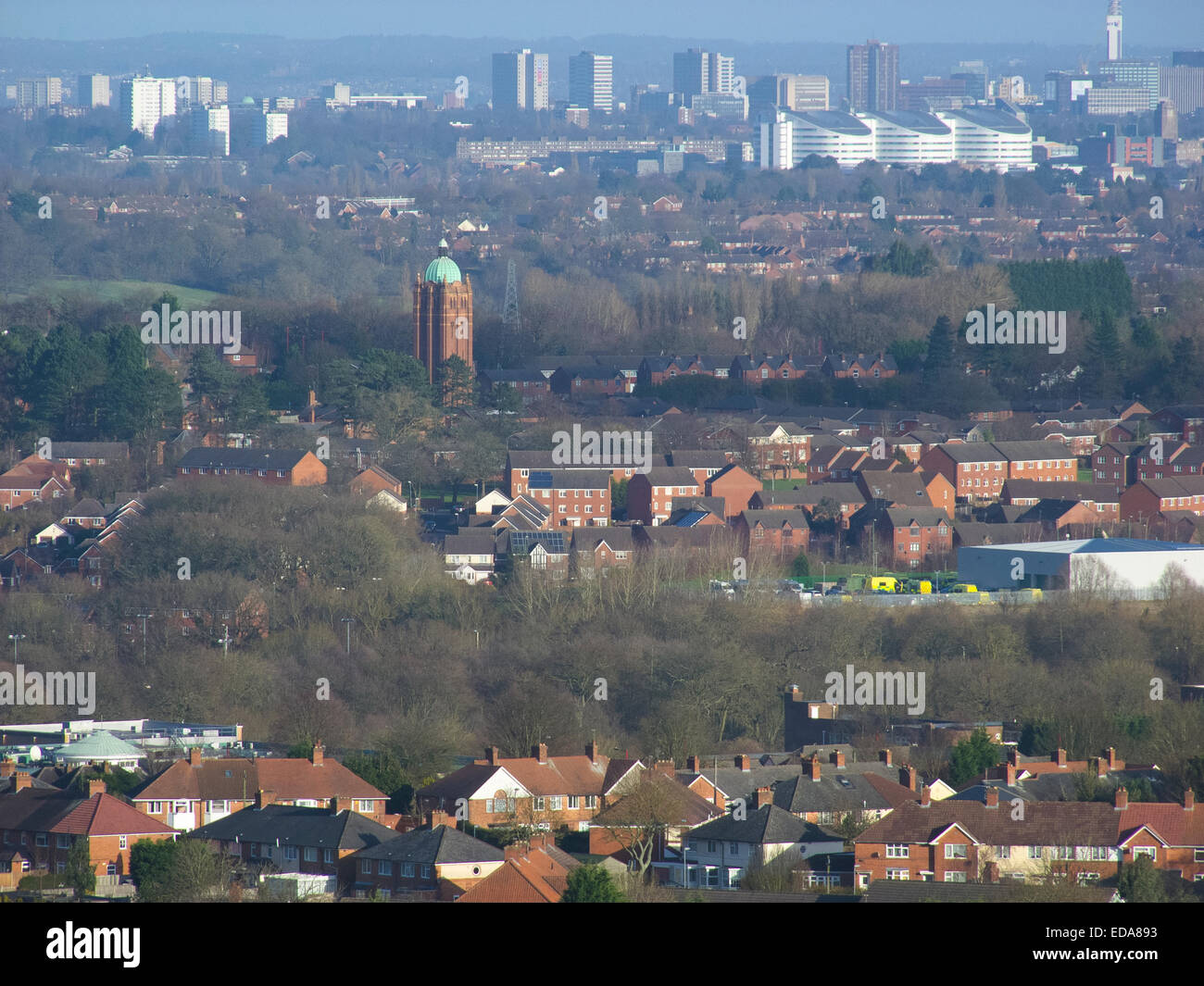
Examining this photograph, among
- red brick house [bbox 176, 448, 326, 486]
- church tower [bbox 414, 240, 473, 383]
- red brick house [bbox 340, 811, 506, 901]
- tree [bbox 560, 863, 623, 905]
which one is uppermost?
tree [bbox 560, 863, 623, 905]

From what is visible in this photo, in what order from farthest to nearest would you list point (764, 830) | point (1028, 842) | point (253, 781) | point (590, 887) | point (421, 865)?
point (253, 781)
point (764, 830)
point (1028, 842)
point (421, 865)
point (590, 887)

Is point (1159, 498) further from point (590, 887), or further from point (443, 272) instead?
point (590, 887)

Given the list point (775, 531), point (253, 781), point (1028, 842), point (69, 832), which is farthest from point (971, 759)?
point (775, 531)

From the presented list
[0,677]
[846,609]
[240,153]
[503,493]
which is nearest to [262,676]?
[0,677]

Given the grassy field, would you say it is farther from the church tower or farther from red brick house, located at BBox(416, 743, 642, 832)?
red brick house, located at BBox(416, 743, 642, 832)

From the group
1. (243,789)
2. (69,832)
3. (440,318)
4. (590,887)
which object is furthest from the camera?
(440,318)

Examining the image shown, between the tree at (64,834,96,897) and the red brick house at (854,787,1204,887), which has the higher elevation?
the red brick house at (854,787,1204,887)

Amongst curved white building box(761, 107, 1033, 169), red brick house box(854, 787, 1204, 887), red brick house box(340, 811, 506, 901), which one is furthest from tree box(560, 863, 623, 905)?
curved white building box(761, 107, 1033, 169)
